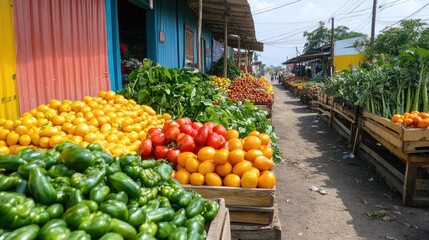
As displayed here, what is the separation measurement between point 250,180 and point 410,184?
3.27 m

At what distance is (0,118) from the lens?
3.22 metres

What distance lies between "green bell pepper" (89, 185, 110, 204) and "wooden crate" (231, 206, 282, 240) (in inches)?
54.0

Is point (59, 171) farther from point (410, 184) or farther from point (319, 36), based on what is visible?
point (319, 36)

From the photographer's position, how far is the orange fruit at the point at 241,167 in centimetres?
306

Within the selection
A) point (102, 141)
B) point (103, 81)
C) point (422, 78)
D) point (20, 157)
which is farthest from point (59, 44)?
point (422, 78)

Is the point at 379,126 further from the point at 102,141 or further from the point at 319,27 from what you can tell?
the point at 319,27

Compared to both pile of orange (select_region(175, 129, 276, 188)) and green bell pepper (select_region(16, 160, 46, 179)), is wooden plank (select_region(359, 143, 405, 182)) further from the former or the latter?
green bell pepper (select_region(16, 160, 46, 179))

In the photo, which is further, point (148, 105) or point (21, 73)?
point (148, 105)

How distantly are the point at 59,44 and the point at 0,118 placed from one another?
129 centimetres

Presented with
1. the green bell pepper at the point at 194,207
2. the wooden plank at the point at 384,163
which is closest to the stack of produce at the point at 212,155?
the green bell pepper at the point at 194,207

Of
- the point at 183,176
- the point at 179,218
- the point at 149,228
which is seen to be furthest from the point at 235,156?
the point at 149,228

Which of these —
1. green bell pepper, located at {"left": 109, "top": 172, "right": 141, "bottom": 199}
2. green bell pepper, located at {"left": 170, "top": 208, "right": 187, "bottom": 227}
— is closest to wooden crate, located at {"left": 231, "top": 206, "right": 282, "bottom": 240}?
green bell pepper, located at {"left": 170, "top": 208, "right": 187, "bottom": 227}

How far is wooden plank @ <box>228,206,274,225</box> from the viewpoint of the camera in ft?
9.36

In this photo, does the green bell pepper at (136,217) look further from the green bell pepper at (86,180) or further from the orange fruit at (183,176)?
the orange fruit at (183,176)
